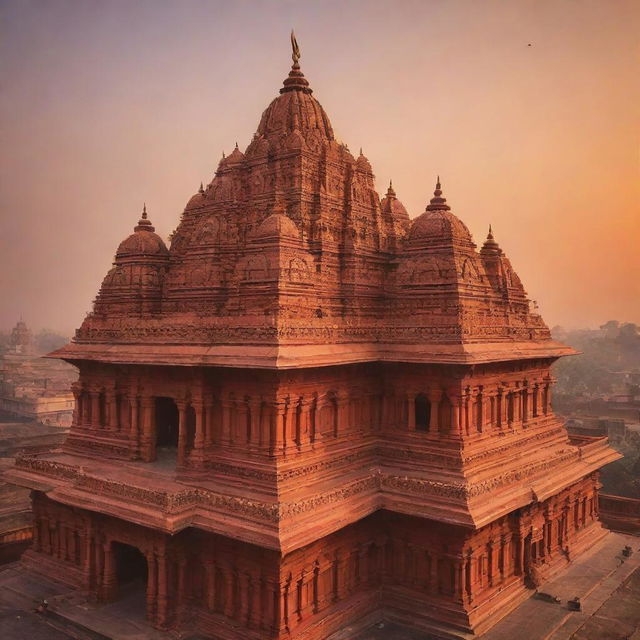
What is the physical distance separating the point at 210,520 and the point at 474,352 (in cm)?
613

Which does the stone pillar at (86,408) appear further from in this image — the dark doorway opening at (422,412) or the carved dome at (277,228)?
the dark doorway opening at (422,412)

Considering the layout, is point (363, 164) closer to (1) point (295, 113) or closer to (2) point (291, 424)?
(1) point (295, 113)

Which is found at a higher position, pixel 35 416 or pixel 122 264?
pixel 122 264

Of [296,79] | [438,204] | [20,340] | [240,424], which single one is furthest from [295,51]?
[20,340]

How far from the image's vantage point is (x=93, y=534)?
1281cm

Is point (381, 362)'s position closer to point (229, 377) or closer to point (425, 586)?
point (229, 377)

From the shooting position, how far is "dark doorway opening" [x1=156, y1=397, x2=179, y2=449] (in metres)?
15.8

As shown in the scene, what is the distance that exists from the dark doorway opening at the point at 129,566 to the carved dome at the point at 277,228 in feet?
23.0

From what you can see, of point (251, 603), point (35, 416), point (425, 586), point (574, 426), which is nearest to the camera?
point (251, 603)

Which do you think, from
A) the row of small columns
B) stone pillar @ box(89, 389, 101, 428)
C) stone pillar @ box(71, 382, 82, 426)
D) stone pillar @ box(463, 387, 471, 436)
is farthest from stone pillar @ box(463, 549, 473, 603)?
stone pillar @ box(71, 382, 82, 426)

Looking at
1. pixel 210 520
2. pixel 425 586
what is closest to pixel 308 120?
pixel 210 520

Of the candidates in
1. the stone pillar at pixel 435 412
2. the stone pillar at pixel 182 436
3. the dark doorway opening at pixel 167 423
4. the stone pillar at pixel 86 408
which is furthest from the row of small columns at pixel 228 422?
the stone pillar at pixel 435 412

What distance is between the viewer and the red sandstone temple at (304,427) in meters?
11.6

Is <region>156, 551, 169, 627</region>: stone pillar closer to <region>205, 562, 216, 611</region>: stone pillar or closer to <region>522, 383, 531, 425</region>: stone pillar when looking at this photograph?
<region>205, 562, 216, 611</region>: stone pillar
